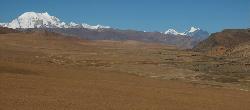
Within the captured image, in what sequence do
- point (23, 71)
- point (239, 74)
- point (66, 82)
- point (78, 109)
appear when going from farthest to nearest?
point (239, 74) → point (23, 71) → point (66, 82) → point (78, 109)

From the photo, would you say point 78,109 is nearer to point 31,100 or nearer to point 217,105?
point 31,100

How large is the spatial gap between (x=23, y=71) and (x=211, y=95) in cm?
1549

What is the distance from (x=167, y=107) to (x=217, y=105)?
4395 mm

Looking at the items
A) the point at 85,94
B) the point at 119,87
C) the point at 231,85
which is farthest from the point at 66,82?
the point at 231,85

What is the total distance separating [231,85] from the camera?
47.8 meters

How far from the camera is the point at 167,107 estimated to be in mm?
27453

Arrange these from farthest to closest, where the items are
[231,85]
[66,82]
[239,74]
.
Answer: [239,74] < [231,85] < [66,82]

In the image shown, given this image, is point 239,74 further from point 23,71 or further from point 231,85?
point 23,71

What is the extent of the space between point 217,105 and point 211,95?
5235 millimetres

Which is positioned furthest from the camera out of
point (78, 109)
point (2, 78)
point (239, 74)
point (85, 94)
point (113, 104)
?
point (239, 74)

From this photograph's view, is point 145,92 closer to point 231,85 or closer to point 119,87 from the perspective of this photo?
point 119,87

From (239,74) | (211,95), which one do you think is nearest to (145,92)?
(211,95)

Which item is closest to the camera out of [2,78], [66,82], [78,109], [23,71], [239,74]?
[78,109]

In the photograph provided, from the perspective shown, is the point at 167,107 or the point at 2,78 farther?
the point at 2,78
